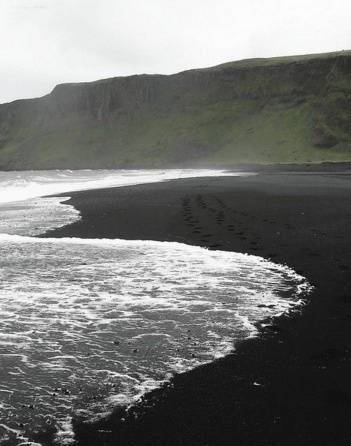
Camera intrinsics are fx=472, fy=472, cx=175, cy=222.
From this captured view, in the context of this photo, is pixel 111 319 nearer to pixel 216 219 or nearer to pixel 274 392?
pixel 274 392

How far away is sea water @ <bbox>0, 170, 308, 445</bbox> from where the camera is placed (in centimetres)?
551

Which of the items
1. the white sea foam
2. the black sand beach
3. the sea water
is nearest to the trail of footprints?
the sea water

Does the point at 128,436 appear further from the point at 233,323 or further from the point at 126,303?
the point at 126,303

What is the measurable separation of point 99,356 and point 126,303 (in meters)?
2.35

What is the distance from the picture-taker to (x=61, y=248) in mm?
14641

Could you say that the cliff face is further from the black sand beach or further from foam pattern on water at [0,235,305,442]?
the black sand beach

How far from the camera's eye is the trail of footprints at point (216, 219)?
51.0 ft

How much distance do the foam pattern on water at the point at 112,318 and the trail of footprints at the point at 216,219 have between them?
7.02 ft

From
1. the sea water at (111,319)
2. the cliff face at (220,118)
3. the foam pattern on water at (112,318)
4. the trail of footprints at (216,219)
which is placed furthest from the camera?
the cliff face at (220,118)

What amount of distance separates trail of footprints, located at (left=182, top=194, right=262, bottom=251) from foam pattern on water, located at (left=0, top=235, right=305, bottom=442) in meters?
2.14

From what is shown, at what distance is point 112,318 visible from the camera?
8.12 metres

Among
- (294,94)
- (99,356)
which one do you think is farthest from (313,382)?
(294,94)

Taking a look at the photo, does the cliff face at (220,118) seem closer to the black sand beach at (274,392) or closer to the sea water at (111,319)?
the sea water at (111,319)

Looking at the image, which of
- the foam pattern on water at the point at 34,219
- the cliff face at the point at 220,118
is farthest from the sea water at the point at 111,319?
the cliff face at the point at 220,118
